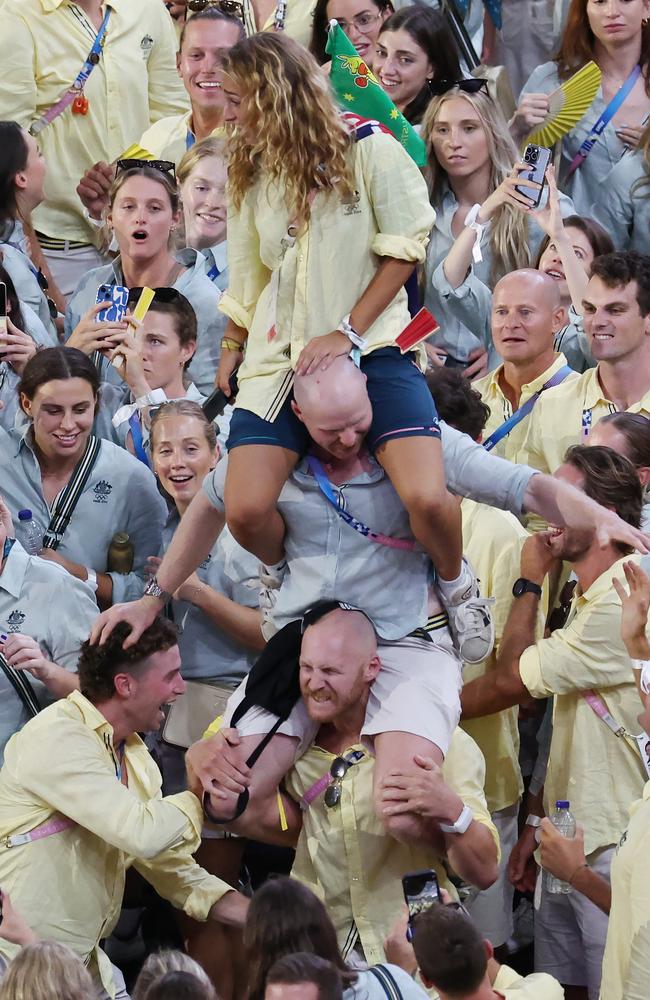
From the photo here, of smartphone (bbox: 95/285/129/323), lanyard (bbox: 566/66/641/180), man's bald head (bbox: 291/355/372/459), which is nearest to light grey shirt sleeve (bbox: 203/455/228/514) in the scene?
man's bald head (bbox: 291/355/372/459)

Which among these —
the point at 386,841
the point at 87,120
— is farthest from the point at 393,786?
the point at 87,120

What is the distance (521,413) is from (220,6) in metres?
2.91

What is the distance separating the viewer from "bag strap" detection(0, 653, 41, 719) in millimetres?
5172

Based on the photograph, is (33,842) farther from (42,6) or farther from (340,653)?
(42,6)

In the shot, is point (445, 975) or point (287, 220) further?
point (287, 220)

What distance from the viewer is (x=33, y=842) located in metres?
4.68

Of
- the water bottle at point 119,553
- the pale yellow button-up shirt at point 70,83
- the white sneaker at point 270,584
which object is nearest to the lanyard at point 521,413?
the water bottle at point 119,553

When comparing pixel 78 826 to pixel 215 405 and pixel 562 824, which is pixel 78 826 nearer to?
pixel 562 824

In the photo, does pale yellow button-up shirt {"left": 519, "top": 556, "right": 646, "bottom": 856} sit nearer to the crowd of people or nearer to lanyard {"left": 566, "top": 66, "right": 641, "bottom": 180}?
the crowd of people

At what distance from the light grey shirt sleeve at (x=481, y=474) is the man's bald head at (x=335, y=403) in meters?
0.27

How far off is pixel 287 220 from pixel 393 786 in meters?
1.51

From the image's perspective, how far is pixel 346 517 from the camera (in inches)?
183

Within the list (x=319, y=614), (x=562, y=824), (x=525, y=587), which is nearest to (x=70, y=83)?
(x=525, y=587)

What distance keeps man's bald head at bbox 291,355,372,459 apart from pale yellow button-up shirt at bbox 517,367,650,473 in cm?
188
